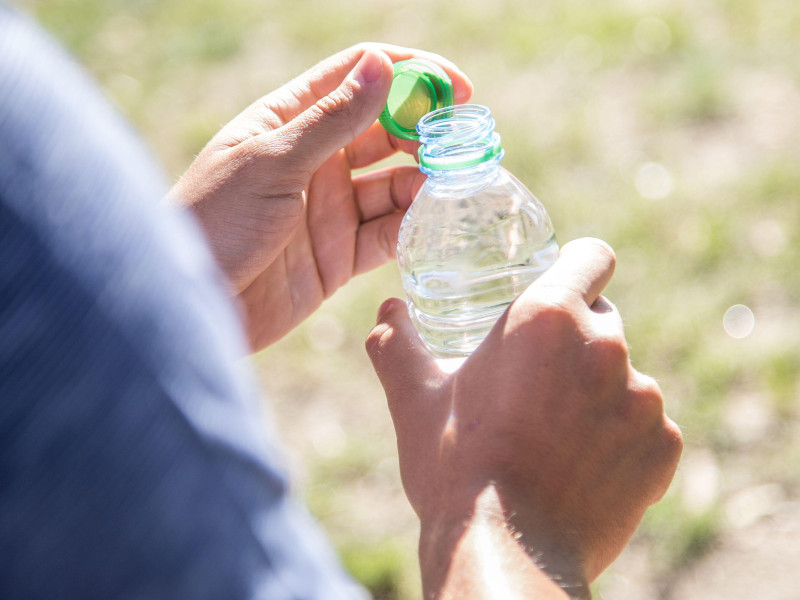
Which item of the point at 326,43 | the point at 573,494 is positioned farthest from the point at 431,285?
the point at 326,43

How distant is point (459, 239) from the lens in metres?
1.91

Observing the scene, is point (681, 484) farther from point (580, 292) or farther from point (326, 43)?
point (326, 43)

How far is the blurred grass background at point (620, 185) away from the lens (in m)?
3.03

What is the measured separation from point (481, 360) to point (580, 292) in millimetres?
200

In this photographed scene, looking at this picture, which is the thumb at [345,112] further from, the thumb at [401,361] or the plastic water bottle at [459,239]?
the thumb at [401,361]

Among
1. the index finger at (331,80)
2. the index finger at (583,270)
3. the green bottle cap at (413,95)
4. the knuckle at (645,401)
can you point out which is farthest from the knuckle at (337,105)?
the knuckle at (645,401)

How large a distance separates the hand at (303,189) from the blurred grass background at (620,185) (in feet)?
3.82

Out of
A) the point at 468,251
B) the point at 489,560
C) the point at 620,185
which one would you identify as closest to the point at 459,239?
the point at 468,251

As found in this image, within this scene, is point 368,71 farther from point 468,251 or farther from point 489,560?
point 489,560

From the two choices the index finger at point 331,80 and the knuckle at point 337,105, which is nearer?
the knuckle at point 337,105

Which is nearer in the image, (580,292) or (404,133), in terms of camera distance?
(580,292)

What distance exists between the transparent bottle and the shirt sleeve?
1.12 metres

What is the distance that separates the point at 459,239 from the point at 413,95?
0.33 meters

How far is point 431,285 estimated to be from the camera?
195 cm
